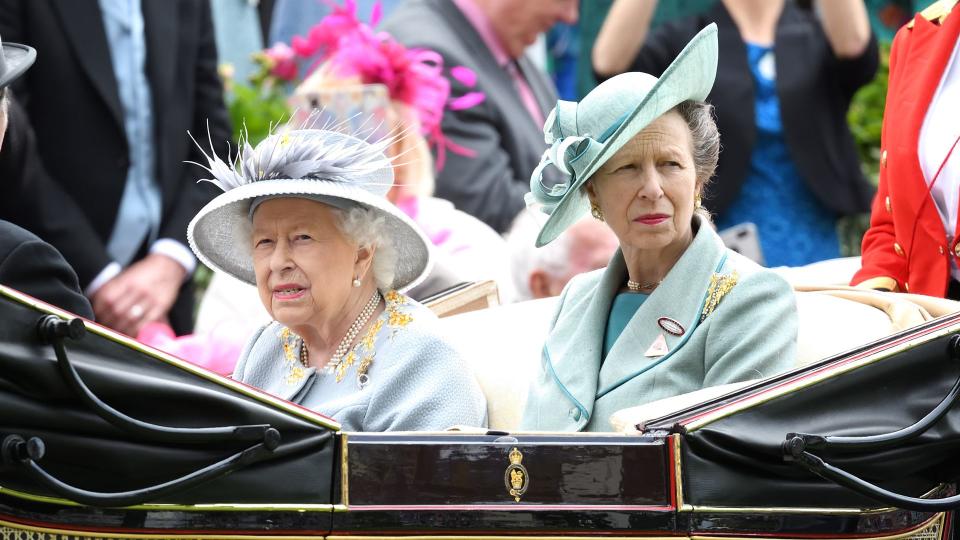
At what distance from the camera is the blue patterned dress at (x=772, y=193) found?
5.75 m

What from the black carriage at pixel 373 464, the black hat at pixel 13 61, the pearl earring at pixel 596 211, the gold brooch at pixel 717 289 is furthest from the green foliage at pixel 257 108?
the black carriage at pixel 373 464

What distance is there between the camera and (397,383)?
3439 mm

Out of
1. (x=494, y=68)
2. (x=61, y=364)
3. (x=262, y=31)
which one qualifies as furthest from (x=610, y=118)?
(x=262, y=31)

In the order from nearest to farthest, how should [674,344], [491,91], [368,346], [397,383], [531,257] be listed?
[674,344]
[397,383]
[368,346]
[531,257]
[491,91]

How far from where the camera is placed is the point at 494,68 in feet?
20.5

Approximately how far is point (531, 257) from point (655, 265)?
1562mm

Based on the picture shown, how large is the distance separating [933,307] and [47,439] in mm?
1807

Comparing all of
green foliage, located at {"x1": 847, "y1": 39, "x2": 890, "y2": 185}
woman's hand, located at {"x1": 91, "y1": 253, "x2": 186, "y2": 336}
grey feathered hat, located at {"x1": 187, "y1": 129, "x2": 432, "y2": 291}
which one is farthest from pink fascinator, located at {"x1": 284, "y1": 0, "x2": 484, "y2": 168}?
grey feathered hat, located at {"x1": 187, "y1": 129, "x2": 432, "y2": 291}

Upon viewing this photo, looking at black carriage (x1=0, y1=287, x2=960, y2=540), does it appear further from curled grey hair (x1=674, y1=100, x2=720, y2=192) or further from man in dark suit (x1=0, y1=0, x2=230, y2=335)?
man in dark suit (x1=0, y1=0, x2=230, y2=335)

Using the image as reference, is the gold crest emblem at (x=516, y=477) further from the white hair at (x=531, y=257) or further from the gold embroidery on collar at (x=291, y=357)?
the white hair at (x=531, y=257)

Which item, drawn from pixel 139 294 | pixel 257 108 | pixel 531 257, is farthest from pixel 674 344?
pixel 257 108

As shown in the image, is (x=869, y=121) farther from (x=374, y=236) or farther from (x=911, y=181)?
(x=374, y=236)

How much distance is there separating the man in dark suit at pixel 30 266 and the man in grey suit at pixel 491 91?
2.57 m

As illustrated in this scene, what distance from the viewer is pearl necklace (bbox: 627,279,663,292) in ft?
11.5
